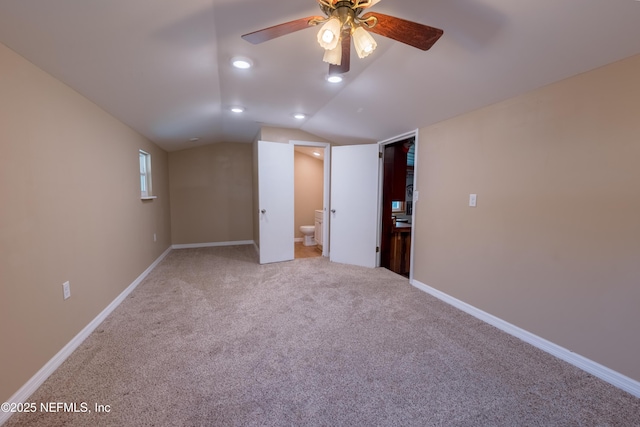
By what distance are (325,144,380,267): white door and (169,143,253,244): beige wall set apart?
228 cm

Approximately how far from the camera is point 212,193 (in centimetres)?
538

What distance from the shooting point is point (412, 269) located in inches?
129

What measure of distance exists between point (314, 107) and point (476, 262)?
2434 millimetres

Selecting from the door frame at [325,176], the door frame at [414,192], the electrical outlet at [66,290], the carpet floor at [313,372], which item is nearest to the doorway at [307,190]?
the door frame at [325,176]

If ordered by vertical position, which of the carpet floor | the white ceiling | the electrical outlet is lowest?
the carpet floor

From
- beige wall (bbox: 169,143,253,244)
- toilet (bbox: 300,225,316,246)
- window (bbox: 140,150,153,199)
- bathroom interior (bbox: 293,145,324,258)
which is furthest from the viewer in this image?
bathroom interior (bbox: 293,145,324,258)

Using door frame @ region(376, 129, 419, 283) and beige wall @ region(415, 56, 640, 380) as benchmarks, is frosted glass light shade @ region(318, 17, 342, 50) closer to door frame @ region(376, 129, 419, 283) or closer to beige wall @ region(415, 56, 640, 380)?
beige wall @ region(415, 56, 640, 380)

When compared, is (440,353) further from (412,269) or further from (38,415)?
(38,415)

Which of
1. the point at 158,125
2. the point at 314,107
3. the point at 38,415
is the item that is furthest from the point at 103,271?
the point at 314,107

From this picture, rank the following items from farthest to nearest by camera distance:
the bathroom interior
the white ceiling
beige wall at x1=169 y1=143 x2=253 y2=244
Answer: the bathroom interior
beige wall at x1=169 y1=143 x2=253 y2=244
the white ceiling

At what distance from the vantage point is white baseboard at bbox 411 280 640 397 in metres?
1.56

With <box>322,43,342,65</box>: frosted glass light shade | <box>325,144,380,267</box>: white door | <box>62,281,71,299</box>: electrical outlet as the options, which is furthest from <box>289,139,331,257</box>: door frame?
<box>62,281,71,299</box>: electrical outlet

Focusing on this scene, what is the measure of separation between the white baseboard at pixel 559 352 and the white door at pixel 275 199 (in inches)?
101

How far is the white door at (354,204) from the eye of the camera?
12.9 feet
